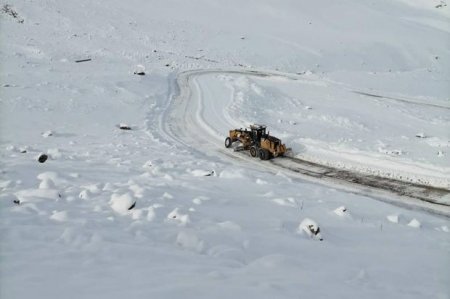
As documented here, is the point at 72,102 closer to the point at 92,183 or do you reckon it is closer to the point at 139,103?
the point at 139,103

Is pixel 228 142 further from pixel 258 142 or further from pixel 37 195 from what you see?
pixel 37 195

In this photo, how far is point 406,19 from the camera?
77125 mm

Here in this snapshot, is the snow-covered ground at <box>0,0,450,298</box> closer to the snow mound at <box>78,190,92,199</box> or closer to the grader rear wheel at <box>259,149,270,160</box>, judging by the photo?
the snow mound at <box>78,190,92,199</box>

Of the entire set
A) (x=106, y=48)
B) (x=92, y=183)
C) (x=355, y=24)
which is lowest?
(x=92, y=183)

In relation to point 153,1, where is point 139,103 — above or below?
below

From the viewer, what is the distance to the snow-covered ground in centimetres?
799

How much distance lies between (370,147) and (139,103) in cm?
1606

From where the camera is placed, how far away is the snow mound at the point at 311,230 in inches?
430

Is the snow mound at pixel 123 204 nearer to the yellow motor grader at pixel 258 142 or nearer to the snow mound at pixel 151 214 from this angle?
the snow mound at pixel 151 214

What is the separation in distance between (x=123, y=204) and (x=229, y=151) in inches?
480

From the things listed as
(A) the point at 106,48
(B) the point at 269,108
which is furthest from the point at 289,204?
(A) the point at 106,48

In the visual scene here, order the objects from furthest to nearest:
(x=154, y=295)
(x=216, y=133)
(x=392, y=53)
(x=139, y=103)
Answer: (x=392, y=53), (x=139, y=103), (x=216, y=133), (x=154, y=295)

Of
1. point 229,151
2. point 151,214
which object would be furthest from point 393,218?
point 229,151

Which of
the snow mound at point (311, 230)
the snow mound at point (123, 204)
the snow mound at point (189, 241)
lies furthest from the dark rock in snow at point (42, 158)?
the snow mound at point (311, 230)
